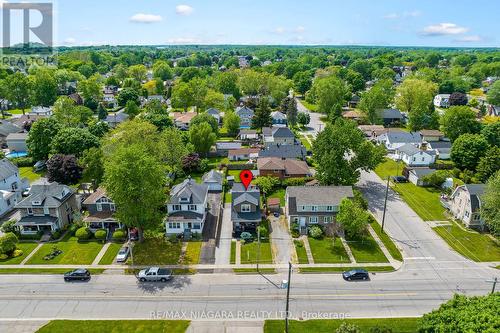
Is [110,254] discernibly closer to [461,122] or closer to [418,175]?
[418,175]

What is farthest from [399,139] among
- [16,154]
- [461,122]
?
[16,154]

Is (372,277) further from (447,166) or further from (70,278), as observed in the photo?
(447,166)

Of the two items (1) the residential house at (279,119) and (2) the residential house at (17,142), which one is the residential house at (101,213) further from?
(1) the residential house at (279,119)

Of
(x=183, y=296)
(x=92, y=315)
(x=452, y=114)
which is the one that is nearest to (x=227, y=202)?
(x=183, y=296)

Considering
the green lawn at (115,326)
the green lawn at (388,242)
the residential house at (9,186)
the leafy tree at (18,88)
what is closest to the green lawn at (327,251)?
the green lawn at (388,242)

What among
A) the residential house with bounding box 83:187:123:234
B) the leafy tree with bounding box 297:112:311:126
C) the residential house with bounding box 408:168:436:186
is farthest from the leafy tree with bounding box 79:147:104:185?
the leafy tree with bounding box 297:112:311:126

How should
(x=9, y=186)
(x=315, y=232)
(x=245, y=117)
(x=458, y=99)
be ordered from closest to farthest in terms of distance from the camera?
(x=315, y=232) < (x=9, y=186) < (x=245, y=117) < (x=458, y=99)
